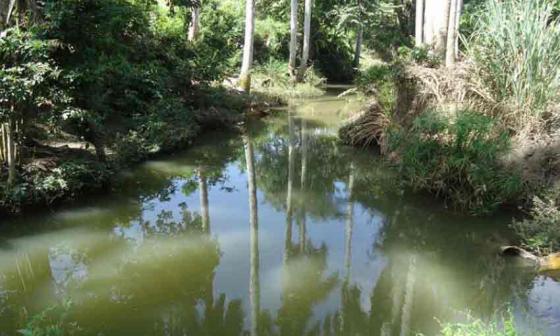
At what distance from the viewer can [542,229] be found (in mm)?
5254

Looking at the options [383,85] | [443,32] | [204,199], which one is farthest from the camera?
[383,85]

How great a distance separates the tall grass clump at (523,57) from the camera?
655 cm

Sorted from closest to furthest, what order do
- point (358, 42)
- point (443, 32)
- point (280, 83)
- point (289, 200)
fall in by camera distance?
point (289, 200) → point (443, 32) → point (280, 83) → point (358, 42)

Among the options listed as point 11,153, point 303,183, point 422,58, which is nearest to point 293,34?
point 422,58

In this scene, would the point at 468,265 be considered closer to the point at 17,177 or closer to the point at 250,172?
the point at 250,172

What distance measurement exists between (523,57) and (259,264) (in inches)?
166

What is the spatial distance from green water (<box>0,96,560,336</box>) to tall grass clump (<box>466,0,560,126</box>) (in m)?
1.55

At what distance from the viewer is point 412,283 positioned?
4863mm

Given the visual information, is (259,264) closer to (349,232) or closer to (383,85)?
(349,232)

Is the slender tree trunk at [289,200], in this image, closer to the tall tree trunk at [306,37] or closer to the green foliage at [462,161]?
the green foliage at [462,161]

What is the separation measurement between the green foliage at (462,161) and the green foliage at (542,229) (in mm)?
592

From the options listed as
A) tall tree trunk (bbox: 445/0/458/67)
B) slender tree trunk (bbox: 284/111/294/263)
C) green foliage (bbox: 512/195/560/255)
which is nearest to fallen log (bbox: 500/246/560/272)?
green foliage (bbox: 512/195/560/255)

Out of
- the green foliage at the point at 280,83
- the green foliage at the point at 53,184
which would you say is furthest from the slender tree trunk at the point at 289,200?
the green foliage at the point at 280,83

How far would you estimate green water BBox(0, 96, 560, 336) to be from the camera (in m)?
4.18
